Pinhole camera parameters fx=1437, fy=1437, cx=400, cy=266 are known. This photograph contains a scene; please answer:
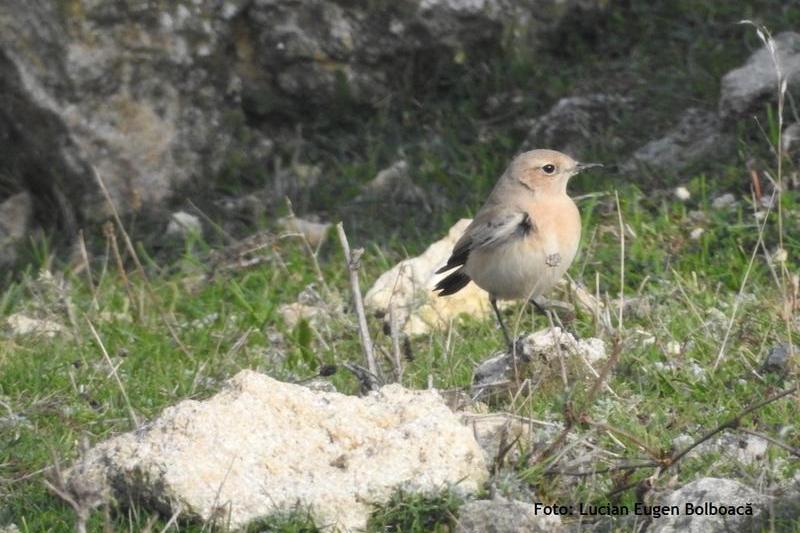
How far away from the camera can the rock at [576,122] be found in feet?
26.6

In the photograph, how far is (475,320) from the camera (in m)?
6.77

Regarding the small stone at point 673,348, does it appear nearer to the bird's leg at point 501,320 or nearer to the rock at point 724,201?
the bird's leg at point 501,320

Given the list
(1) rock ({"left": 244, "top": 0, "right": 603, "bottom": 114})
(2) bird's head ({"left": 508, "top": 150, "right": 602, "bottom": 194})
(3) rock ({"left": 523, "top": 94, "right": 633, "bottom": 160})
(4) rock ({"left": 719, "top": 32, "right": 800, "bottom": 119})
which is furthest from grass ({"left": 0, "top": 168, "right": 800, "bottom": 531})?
(1) rock ({"left": 244, "top": 0, "right": 603, "bottom": 114})

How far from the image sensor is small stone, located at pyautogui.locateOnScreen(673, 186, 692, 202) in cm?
730

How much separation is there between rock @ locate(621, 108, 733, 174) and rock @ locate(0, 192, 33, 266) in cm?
341

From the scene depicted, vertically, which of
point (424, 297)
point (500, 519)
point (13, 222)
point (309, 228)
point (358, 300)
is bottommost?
point (13, 222)

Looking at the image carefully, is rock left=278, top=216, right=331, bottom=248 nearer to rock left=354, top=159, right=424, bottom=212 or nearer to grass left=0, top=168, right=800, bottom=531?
grass left=0, top=168, right=800, bottom=531

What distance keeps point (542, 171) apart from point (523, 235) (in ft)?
1.22

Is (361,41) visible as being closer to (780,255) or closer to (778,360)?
(780,255)

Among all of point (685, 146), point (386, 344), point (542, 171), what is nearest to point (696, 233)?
point (685, 146)

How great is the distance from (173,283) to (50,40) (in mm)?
1620

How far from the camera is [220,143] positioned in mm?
Answer: 8469

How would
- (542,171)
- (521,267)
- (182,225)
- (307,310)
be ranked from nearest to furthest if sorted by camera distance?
(521,267)
(542,171)
(307,310)
(182,225)

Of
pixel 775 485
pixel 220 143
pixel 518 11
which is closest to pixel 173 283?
pixel 220 143
